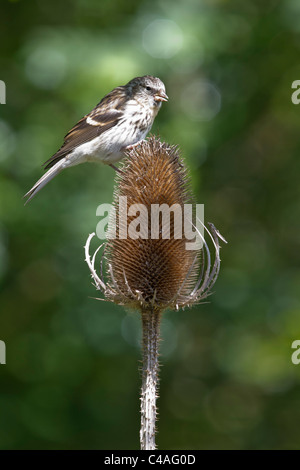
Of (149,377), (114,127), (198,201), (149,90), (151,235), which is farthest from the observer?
(198,201)

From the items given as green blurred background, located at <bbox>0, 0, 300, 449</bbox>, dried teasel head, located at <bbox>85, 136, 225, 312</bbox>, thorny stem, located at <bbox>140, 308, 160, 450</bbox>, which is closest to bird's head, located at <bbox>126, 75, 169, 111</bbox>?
green blurred background, located at <bbox>0, 0, 300, 449</bbox>

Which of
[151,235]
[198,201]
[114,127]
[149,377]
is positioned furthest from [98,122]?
[149,377]

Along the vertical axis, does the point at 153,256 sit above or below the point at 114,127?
below

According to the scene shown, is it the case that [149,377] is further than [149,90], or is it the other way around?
[149,90]

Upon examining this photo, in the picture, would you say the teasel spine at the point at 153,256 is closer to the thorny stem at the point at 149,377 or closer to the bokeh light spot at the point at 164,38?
the thorny stem at the point at 149,377

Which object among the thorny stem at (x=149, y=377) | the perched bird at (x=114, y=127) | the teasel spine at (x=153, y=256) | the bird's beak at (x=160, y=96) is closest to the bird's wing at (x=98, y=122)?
the perched bird at (x=114, y=127)

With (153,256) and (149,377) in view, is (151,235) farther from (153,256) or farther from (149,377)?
(149,377)
